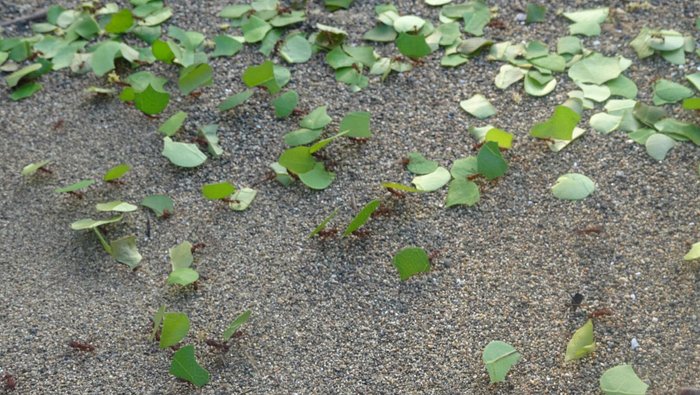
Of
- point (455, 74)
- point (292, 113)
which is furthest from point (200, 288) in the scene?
point (455, 74)

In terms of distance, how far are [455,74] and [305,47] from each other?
0.37m

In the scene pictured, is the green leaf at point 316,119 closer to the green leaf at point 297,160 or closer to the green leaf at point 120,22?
the green leaf at point 297,160

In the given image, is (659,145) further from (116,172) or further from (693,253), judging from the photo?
(116,172)

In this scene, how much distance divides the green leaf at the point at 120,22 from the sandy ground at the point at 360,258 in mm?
247

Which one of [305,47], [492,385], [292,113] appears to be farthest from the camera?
[305,47]

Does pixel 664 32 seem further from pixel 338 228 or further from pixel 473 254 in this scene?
pixel 338 228

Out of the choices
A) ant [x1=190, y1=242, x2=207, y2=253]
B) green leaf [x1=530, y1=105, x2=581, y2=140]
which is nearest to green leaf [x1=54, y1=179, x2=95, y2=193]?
ant [x1=190, y1=242, x2=207, y2=253]

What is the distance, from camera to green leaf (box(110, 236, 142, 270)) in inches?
64.0

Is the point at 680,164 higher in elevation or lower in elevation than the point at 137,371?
higher

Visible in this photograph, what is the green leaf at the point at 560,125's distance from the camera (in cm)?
173

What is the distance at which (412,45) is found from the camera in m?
1.96

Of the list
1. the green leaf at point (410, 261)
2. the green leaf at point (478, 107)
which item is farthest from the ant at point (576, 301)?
the green leaf at point (478, 107)

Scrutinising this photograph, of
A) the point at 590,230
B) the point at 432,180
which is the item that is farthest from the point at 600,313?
the point at 432,180

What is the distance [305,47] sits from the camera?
204cm
